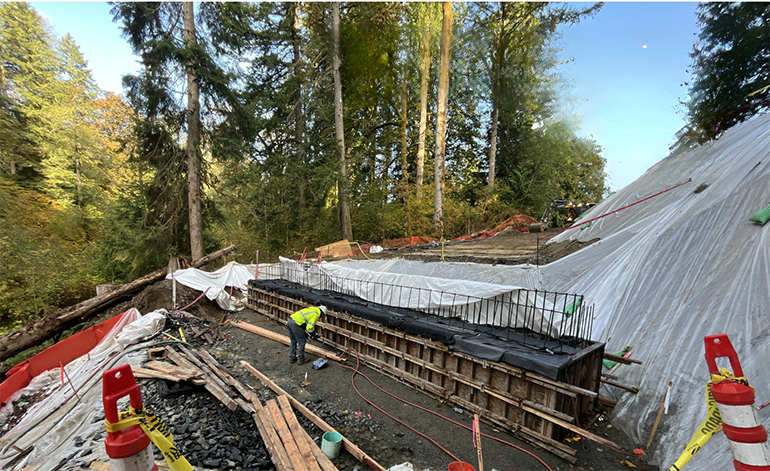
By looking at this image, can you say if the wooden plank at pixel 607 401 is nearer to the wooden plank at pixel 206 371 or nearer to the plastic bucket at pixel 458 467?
the plastic bucket at pixel 458 467

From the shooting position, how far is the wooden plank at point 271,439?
3584 mm

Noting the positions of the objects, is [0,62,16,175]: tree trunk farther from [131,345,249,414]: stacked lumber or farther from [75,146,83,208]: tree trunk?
[131,345,249,414]: stacked lumber

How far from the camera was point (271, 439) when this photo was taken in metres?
3.99

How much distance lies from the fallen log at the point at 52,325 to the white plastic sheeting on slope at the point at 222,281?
5.81ft

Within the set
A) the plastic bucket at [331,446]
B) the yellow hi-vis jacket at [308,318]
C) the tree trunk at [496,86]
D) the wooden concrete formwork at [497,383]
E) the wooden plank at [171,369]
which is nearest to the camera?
the plastic bucket at [331,446]

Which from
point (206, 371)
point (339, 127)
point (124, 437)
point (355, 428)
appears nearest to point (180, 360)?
point (206, 371)

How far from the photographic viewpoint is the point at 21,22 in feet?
54.5

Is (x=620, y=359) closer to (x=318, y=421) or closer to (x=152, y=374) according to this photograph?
(x=318, y=421)

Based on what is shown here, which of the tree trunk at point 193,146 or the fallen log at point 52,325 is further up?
the tree trunk at point 193,146

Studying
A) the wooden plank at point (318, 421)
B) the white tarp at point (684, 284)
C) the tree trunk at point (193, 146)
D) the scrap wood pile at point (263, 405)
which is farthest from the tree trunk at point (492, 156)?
the scrap wood pile at point (263, 405)

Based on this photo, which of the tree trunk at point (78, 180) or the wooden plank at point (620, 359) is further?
the tree trunk at point (78, 180)

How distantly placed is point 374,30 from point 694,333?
66.0 ft

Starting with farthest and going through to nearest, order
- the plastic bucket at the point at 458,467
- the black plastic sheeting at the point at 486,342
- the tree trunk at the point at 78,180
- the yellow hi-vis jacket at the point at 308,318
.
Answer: the tree trunk at the point at 78,180
the yellow hi-vis jacket at the point at 308,318
the black plastic sheeting at the point at 486,342
the plastic bucket at the point at 458,467

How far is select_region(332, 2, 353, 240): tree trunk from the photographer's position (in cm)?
1609
